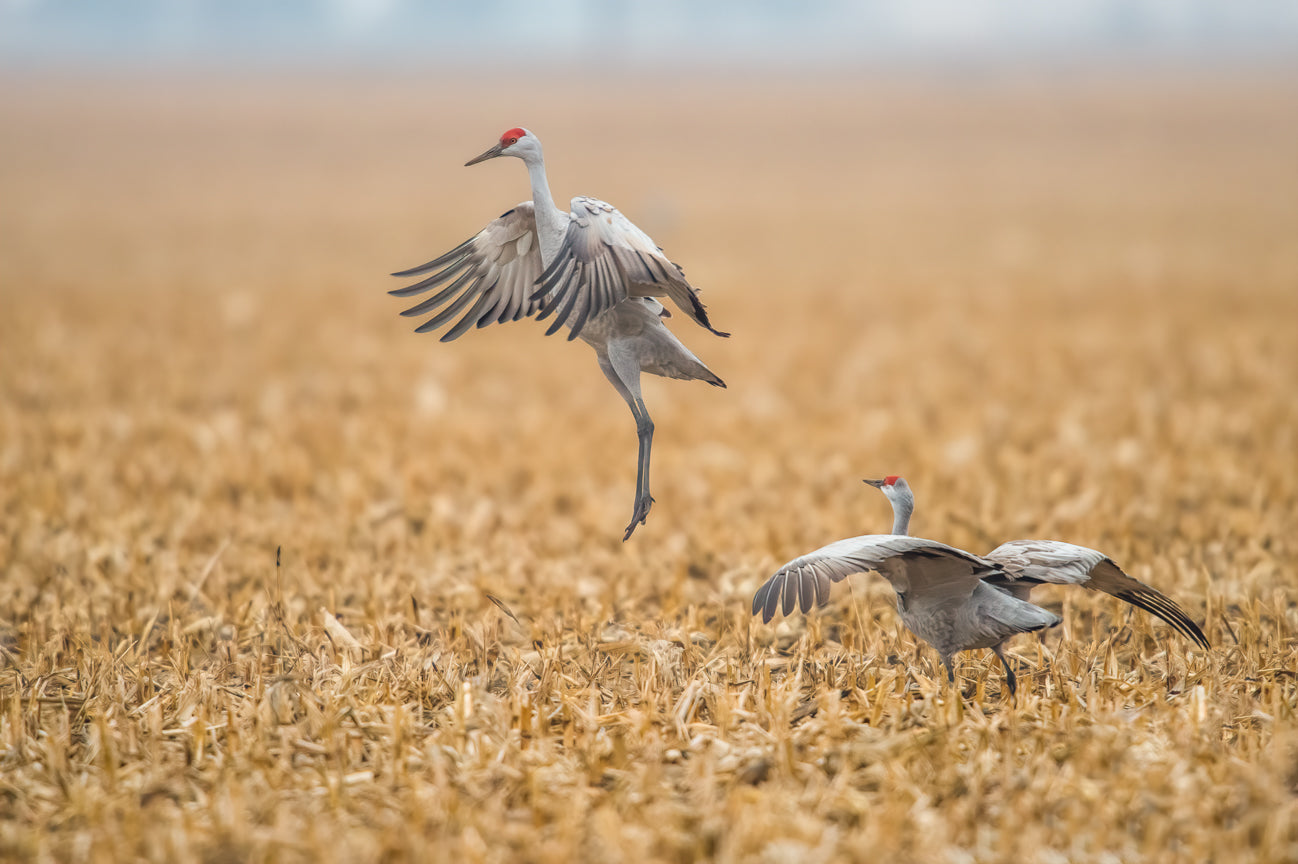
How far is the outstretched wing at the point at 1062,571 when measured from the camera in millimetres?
3555

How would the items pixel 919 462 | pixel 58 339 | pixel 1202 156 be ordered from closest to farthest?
pixel 919 462, pixel 58 339, pixel 1202 156

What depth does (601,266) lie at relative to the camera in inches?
111

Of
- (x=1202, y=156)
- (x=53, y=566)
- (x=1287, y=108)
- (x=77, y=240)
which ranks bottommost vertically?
(x=53, y=566)

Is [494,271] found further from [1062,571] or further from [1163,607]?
[1163,607]

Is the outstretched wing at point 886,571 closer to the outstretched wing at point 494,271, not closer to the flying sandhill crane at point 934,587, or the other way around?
the flying sandhill crane at point 934,587

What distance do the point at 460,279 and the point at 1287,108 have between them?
216 ft

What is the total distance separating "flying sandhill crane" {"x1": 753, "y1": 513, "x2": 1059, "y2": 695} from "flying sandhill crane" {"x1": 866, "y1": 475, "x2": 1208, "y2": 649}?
8 centimetres

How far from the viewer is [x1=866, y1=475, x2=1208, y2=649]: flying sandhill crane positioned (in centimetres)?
356

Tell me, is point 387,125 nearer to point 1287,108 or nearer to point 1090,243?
point 1090,243

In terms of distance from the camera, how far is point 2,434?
9.06 m

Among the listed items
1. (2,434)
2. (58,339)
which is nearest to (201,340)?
(58,339)

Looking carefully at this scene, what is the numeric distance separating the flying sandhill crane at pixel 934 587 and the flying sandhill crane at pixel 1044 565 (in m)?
0.08

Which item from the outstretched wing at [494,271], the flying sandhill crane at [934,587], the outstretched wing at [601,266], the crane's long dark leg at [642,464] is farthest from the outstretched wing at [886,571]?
the outstretched wing at [494,271]

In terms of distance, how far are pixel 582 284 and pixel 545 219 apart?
0.31m
